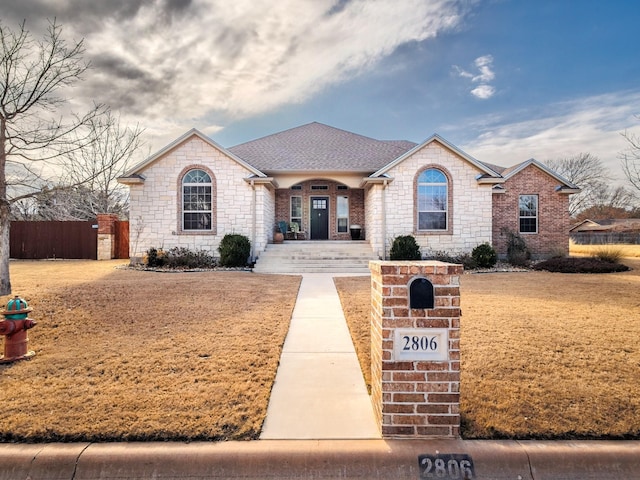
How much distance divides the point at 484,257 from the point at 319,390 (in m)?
11.9

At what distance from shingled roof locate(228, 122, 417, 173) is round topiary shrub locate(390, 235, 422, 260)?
395 centimetres

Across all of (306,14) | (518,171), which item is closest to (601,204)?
(518,171)

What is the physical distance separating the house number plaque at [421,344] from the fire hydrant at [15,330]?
438 cm

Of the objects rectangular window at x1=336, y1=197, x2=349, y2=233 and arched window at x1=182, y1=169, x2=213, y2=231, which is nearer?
arched window at x1=182, y1=169, x2=213, y2=231

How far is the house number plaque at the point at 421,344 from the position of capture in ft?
7.93

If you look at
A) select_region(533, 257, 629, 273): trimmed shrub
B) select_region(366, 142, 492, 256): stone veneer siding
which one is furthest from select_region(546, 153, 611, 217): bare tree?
select_region(366, 142, 492, 256): stone veneer siding

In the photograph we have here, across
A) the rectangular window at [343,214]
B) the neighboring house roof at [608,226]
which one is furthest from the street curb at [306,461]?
the neighboring house roof at [608,226]

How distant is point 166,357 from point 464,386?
3.37 m

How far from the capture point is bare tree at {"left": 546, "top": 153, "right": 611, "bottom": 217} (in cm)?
3941

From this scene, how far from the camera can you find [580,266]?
40.8 feet

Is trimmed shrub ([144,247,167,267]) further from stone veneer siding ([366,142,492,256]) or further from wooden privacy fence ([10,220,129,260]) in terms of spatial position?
stone veneer siding ([366,142,492,256])

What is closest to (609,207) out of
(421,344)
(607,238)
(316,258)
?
(607,238)

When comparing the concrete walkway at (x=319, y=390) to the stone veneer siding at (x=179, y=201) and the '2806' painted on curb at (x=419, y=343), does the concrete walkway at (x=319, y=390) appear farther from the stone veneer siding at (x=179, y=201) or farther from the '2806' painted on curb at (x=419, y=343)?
the stone veneer siding at (x=179, y=201)

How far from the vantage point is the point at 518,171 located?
15.9 m
